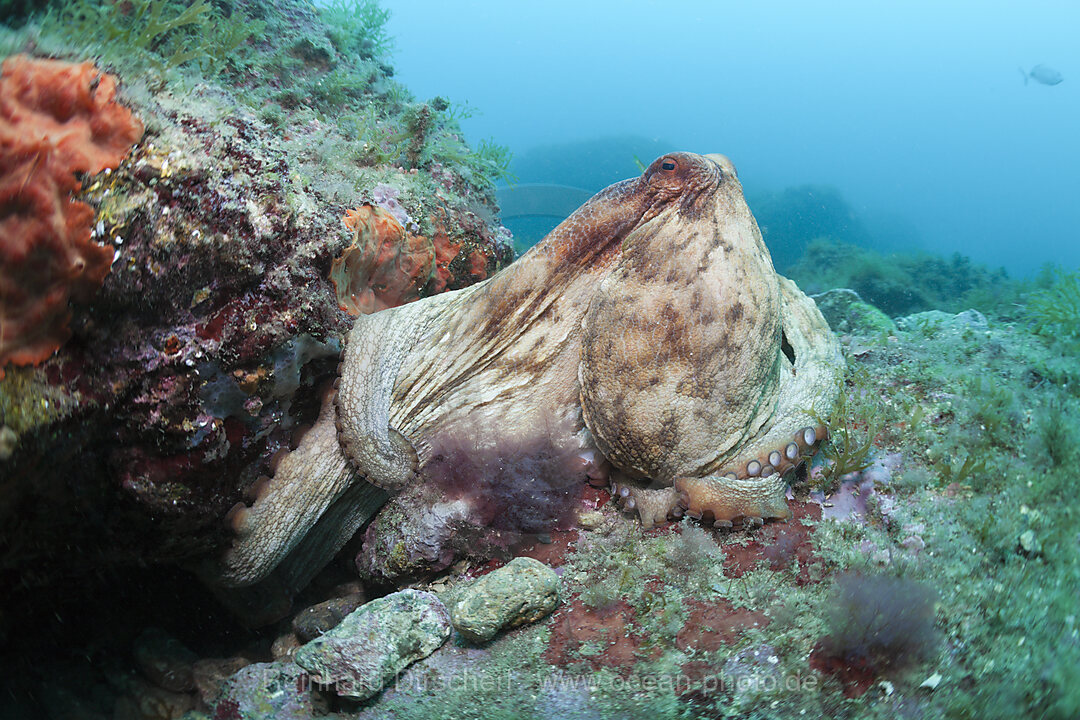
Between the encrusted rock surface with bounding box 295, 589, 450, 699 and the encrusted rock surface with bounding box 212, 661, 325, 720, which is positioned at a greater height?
the encrusted rock surface with bounding box 295, 589, 450, 699

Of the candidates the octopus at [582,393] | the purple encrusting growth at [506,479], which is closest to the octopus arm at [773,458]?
the octopus at [582,393]

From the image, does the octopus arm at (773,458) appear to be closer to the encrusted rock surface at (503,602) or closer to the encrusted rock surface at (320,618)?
the encrusted rock surface at (503,602)

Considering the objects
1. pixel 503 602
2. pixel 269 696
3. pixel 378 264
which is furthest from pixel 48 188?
pixel 503 602

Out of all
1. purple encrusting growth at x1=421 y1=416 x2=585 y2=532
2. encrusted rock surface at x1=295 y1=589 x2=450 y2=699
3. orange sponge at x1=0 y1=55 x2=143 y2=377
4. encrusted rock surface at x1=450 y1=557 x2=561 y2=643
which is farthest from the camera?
purple encrusting growth at x1=421 y1=416 x2=585 y2=532

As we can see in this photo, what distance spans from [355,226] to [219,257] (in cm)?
122

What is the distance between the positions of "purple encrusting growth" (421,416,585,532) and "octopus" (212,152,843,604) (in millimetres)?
13

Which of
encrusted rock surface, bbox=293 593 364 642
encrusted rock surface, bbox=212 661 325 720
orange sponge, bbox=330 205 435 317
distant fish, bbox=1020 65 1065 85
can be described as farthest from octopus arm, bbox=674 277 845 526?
distant fish, bbox=1020 65 1065 85

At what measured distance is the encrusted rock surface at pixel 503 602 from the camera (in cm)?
244

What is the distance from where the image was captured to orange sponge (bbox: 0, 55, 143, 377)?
1704mm

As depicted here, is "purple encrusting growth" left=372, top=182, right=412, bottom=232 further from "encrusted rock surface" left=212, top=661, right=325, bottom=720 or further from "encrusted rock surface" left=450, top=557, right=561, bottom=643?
"encrusted rock surface" left=212, top=661, right=325, bottom=720

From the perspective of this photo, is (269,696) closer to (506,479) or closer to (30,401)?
(506,479)

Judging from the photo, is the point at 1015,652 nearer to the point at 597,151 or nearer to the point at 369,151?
the point at 369,151

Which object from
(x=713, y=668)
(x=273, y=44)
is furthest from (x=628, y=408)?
(x=273, y=44)

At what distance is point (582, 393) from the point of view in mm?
3146
